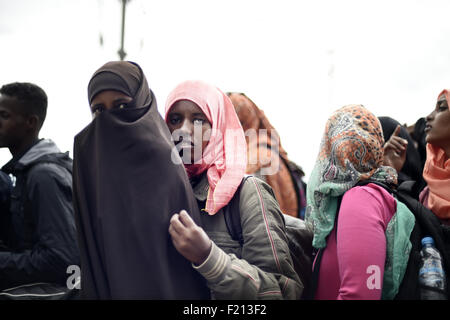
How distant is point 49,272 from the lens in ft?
6.78

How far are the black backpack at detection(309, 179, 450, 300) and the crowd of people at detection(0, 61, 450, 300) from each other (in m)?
0.01

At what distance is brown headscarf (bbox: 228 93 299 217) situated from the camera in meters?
3.13

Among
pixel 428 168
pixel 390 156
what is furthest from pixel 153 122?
pixel 390 156

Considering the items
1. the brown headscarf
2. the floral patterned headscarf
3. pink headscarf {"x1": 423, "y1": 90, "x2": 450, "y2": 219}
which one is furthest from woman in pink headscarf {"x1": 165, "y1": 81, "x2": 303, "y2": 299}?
the brown headscarf

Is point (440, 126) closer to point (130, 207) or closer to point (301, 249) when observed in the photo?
point (301, 249)

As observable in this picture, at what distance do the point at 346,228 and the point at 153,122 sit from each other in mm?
932

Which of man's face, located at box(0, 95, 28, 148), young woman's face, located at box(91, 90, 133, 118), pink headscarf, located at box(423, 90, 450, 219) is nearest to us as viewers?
young woman's face, located at box(91, 90, 133, 118)

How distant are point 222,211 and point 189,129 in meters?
0.40

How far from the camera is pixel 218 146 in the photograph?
1835 millimetres

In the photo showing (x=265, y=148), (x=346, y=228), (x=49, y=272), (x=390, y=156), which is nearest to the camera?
(x=346, y=228)

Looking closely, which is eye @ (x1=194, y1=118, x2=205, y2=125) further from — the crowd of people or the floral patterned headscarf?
the floral patterned headscarf

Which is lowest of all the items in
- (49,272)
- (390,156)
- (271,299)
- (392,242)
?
(49,272)

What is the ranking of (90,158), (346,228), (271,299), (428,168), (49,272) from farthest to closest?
(428,168) → (49,272) → (346,228) → (90,158) → (271,299)
